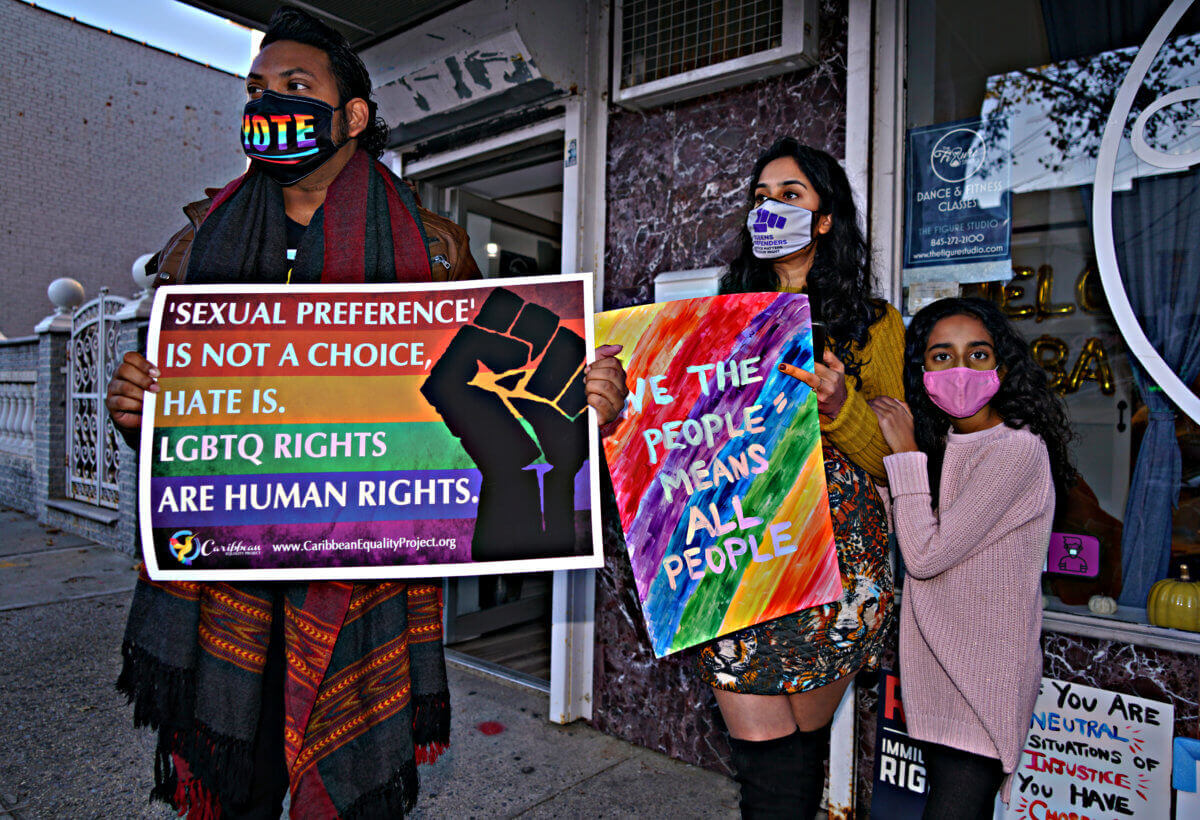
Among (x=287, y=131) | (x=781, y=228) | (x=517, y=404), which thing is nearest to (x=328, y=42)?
(x=287, y=131)

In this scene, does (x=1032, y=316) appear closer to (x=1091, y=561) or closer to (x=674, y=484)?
(x=1091, y=561)

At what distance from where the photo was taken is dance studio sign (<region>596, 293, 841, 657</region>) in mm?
1505

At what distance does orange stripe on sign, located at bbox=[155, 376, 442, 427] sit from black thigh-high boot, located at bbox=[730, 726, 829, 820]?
3.10ft

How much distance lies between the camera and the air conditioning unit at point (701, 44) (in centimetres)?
264

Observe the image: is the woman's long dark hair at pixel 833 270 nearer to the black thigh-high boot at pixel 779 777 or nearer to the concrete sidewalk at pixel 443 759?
the black thigh-high boot at pixel 779 777

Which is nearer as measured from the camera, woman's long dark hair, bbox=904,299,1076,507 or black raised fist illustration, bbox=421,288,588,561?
black raised fist illustration, bbox=421,288,588,561

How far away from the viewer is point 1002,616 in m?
1.56

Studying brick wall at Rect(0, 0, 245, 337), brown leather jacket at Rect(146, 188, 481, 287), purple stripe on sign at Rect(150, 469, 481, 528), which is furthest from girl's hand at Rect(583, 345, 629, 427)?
brick wall at Rect(0, 0, 245, 337)

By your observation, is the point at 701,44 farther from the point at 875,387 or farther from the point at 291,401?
the point at 291,401

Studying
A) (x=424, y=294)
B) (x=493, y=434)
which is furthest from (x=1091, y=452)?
(x=424, y=294)

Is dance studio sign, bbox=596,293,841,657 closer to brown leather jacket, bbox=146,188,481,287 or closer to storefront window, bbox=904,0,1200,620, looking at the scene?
brown leather jacket, bbox=146,188,481,287

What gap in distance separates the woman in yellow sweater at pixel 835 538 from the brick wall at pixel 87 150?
1607 centimetres

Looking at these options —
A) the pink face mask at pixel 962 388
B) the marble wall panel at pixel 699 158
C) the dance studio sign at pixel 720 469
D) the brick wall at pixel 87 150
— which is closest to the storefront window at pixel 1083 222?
the marble wall panel at pixel 699 158

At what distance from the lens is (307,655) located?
4.99ft
